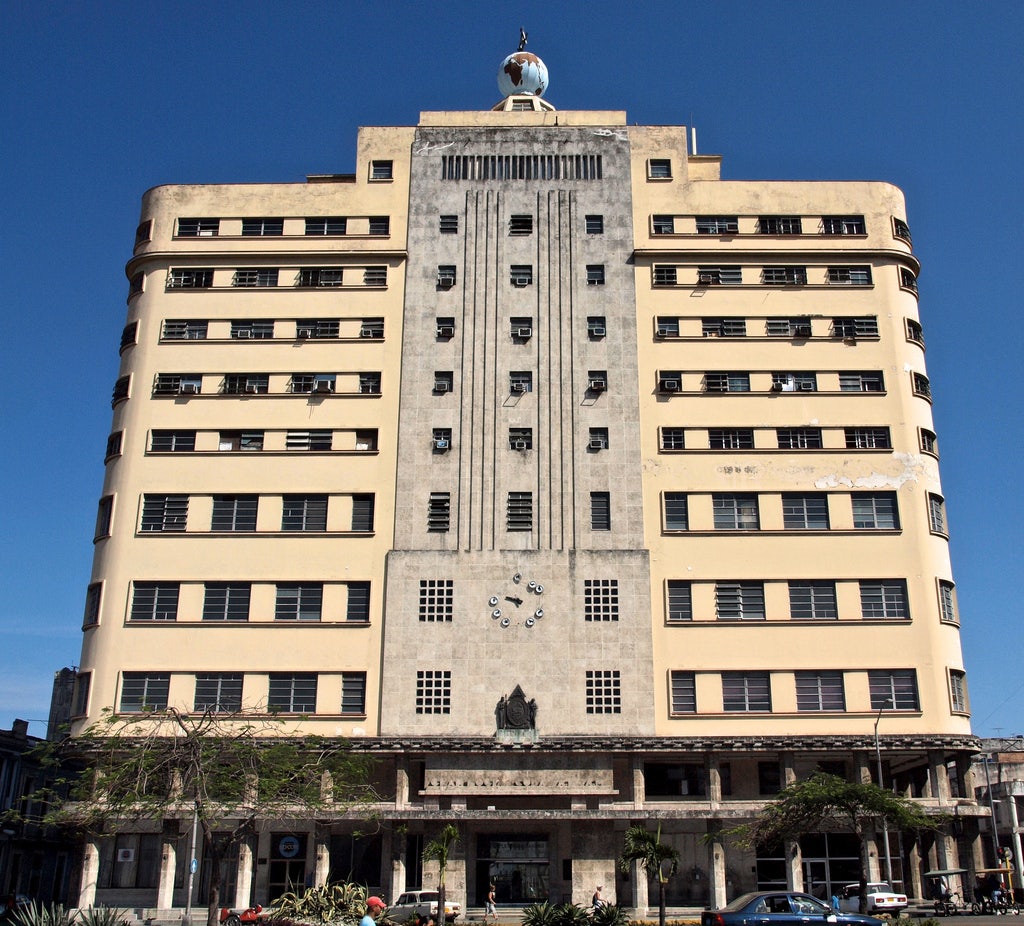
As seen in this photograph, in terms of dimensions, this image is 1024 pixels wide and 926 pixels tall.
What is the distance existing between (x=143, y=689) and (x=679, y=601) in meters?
28.0

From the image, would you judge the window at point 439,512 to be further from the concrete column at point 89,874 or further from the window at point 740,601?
the concrete column at point 89,874

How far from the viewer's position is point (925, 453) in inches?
2434

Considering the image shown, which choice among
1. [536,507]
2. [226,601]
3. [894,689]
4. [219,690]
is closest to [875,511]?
[894,689]

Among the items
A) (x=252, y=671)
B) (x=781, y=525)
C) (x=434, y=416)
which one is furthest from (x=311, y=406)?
(x=781, y=525)

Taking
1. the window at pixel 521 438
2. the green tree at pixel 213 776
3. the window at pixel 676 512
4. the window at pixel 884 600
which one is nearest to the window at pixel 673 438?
the window at pixel 676 512

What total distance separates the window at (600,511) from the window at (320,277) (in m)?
19.9

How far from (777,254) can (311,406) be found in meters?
28.3

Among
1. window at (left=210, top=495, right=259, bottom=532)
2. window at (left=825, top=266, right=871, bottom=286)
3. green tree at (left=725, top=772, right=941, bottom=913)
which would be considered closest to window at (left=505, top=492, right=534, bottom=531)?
window at (left=210, top=495, right=259, bottom=532)

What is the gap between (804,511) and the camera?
198ft

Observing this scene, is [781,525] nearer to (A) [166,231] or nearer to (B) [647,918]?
(B) [647,918]

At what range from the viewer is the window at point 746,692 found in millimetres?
57062

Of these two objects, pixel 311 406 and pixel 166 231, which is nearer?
pixel 311 406

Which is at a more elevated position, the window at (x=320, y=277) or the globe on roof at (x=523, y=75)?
the globe on roof at (x=523, y=75)

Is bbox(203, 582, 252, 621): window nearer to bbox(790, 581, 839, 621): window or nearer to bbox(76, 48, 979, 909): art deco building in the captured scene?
bbox(76, 48, 979, 909): art deco building
